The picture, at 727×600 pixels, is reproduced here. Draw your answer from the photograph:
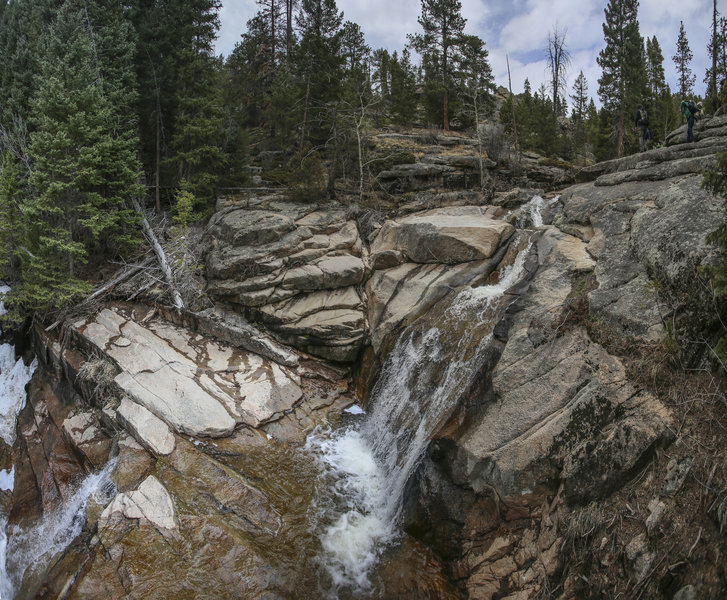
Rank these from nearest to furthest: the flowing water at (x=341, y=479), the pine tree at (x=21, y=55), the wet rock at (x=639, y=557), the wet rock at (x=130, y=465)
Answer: the wet rock at (x=639, y=557) < the flowing water at (x=341, y=479) < the wet rock at (x=130, y=465) < the pine tree at (x=21, y=55)

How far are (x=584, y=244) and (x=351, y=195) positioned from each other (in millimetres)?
12595

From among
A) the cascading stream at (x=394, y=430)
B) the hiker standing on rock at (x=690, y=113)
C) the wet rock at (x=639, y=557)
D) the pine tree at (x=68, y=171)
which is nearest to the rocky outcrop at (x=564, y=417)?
the wet rock at (x=639, y=557)

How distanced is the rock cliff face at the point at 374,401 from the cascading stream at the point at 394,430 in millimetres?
284

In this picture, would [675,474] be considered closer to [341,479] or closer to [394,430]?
[394,430]

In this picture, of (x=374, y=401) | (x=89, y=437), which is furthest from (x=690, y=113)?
(x=89, y=437)

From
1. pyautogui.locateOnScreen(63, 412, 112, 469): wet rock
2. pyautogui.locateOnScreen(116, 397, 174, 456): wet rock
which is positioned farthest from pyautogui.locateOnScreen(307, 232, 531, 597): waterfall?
pyautogui.locateOnScreen(63, 412, 112, 469): wet rock

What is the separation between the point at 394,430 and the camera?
10469mm

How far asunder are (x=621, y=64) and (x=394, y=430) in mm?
31773

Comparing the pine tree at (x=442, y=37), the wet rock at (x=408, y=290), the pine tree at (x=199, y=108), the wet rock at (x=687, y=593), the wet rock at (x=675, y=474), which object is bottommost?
the wet rock at (x=687, y=593)

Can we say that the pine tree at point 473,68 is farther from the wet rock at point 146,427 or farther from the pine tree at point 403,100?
the wet rock at point 146,427

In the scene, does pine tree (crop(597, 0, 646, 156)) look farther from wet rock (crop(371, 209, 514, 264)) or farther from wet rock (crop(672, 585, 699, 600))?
wet rock (crop(672, 585, 699, 600))

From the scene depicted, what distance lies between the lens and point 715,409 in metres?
5.16

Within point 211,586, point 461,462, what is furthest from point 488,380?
point 211,586

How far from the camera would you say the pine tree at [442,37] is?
29406 millimetres
